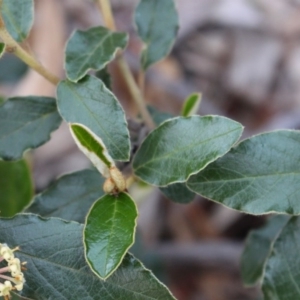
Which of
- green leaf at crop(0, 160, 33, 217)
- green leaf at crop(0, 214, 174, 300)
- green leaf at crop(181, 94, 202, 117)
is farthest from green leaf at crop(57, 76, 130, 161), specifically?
green leaf at crop(0, 160, 33, 217)

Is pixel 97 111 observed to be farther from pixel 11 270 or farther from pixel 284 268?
pixel 284 268

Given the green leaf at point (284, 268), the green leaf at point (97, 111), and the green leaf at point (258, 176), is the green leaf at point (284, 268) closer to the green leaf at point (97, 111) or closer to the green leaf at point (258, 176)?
the green leaf at point (258, 176)

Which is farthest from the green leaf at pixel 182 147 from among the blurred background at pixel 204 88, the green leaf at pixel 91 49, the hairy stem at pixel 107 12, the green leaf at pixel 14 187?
the blurred background at pixel 204 88

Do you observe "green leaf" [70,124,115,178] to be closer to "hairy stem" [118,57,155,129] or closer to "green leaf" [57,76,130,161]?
"green leaf" [57,76,130,161]

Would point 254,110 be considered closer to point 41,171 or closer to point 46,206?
point 41,171

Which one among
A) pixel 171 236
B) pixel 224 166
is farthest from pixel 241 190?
pixel 171 236

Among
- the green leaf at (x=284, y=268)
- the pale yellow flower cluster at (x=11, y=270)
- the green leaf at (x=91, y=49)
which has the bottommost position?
the green leaf at (x=284, y=268)
